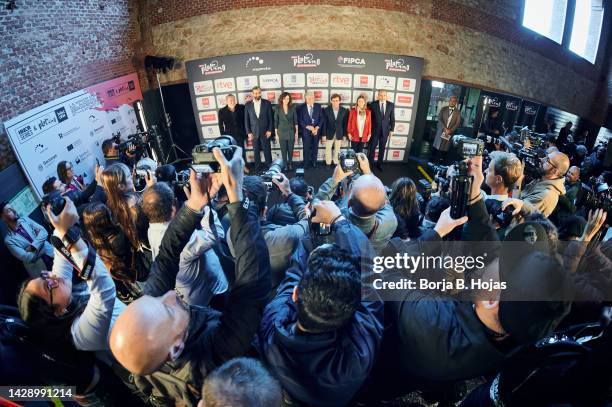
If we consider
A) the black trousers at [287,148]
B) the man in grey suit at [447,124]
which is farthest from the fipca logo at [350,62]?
the man in grey suit at [447,124]

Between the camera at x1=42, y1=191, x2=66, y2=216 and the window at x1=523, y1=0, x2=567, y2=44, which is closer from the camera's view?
the camera at x1=42, y1=191, x2=66, y2=216

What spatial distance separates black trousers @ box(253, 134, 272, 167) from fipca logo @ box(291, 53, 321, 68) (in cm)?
177

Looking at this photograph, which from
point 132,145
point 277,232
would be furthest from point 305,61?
point 277,232

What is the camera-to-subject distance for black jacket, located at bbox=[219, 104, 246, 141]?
705 centimetres

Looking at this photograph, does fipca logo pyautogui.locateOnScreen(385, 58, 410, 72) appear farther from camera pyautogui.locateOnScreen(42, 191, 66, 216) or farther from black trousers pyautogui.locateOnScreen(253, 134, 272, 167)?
camera pyautogui.locateOnScreen(42, 191, 66, 216)

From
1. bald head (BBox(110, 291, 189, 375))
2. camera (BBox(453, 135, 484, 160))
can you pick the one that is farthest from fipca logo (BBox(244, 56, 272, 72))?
bald head (BBox(110, 291, 189, 375))

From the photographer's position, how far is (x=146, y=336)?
120 cm

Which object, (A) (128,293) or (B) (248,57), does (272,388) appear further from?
(B) (248,57)

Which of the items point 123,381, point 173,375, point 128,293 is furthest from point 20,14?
point 173,375

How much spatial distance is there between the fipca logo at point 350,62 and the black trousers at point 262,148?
237 centimetres

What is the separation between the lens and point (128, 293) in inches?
116

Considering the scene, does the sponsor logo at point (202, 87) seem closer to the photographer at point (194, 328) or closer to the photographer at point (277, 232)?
the photographer at point (277, 232)

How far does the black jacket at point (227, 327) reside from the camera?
1.39 meters

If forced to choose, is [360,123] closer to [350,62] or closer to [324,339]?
[350,62]
